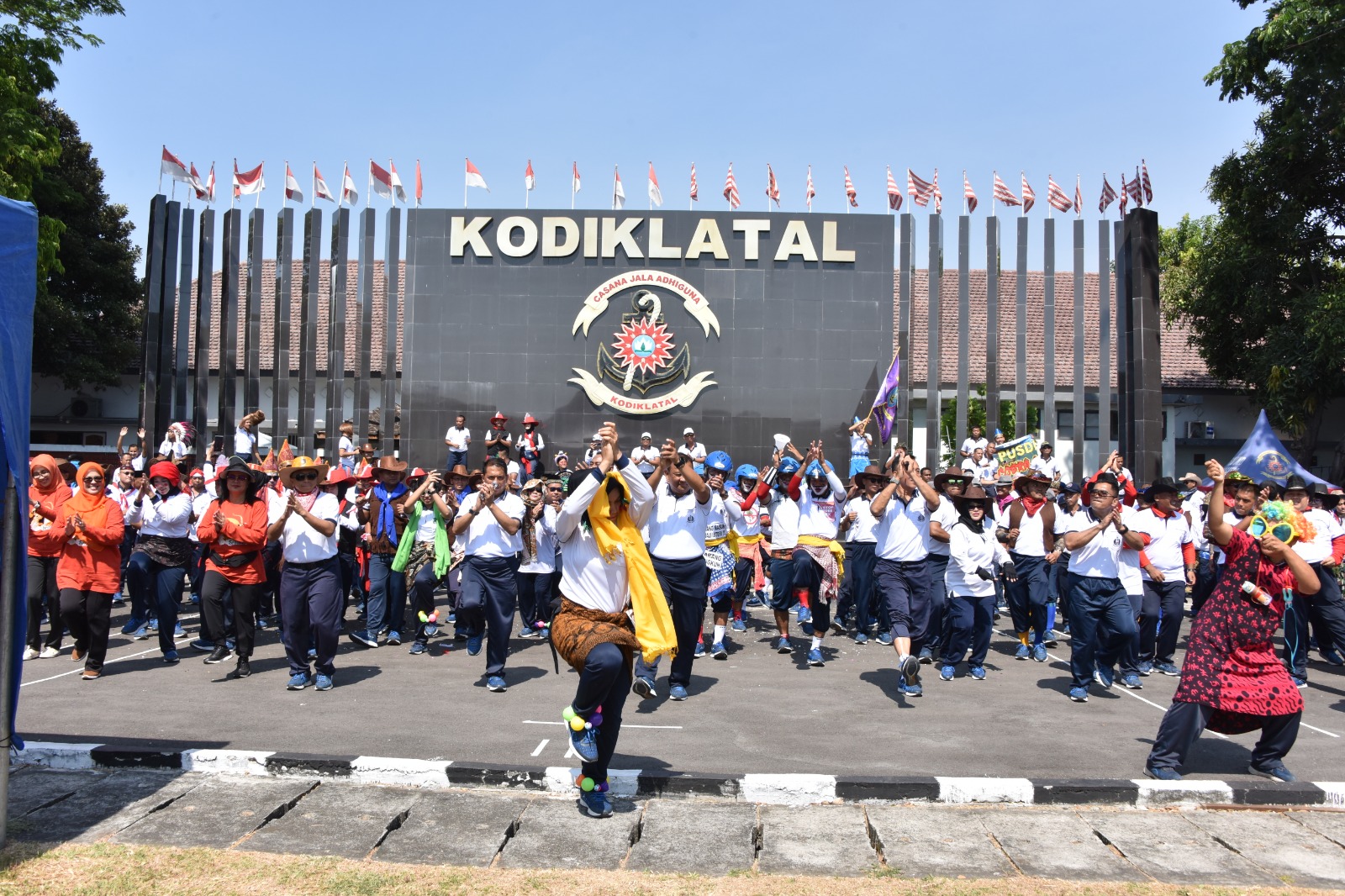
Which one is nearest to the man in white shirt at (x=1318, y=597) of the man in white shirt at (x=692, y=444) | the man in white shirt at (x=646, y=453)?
the man in white shirt at (x=646, y=453)

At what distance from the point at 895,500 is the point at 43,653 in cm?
854

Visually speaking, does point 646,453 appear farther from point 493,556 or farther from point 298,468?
point 298,468

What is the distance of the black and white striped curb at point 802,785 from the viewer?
5965 mm

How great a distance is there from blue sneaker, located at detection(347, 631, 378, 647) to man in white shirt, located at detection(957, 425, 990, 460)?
13385 mm

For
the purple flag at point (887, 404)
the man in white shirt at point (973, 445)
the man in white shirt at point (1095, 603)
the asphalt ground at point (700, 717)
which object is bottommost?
the asphalt ground at point (700, 717)

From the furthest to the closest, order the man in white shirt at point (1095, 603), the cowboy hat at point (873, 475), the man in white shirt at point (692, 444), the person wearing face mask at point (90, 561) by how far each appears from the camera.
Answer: the man in white shirt at point (692, 444) → the cowboy hat at point (873, 475) → the person wearing face mask at point (90, 561) → the man in white shirt at point (1095, 603)

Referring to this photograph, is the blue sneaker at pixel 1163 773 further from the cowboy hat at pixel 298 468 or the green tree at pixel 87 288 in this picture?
the green tree at pixel 87 288

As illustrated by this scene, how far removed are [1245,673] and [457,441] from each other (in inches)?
682

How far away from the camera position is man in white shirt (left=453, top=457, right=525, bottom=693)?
30.3 feet

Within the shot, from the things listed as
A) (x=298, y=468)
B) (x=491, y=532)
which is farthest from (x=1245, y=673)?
(x=298, y=468)

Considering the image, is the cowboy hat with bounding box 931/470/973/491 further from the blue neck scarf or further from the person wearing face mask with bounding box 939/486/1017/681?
the blue neck scarf

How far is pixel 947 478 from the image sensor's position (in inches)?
Result: 392

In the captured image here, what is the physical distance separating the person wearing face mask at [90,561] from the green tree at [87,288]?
23.5 metres

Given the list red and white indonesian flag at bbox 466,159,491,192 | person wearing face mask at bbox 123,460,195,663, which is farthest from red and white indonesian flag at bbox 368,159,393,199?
person wearing face mask at bbox 123,460,195,663
